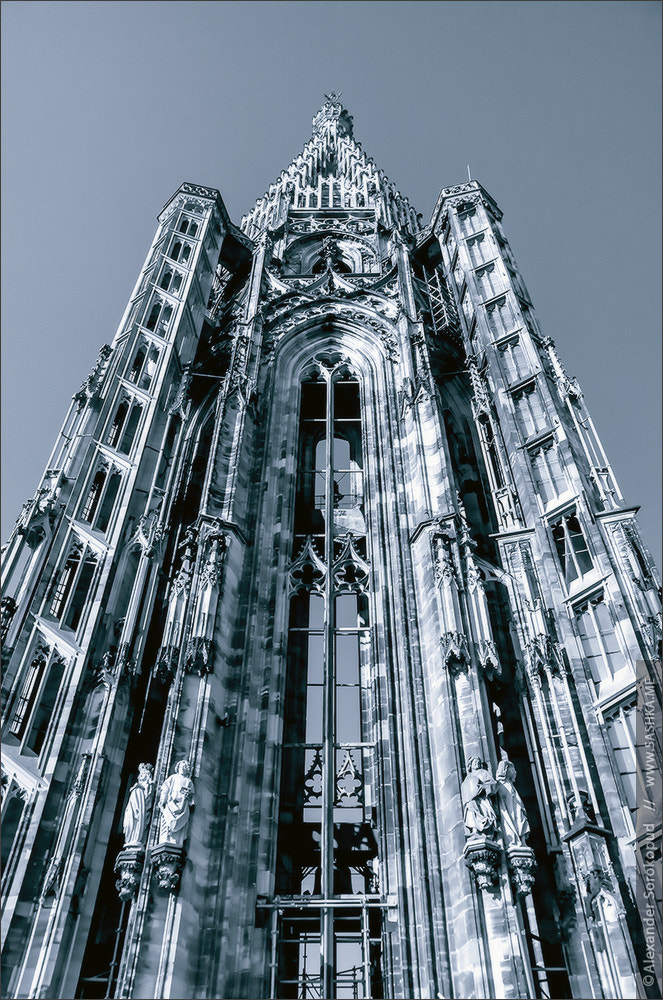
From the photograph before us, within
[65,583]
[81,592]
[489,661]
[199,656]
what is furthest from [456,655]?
[65,583]

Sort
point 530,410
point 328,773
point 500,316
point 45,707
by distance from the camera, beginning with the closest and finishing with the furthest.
A: point 328,773 → point 45,707 → point 530,410 → point 500,316

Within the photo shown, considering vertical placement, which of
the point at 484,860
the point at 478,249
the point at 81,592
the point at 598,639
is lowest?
the point at 484,860

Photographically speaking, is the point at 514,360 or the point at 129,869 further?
the point at 514,360

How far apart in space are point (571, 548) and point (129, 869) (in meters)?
10.7

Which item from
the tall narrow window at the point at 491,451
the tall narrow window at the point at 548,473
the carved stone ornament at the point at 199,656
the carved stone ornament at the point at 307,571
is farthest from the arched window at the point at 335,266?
the carved stone ornament at the point at 199,656

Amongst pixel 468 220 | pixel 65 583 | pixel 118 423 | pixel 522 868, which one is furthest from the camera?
pixel 468 220

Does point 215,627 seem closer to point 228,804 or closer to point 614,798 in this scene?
point 228,804

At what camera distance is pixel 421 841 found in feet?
52.8

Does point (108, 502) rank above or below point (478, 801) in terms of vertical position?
above

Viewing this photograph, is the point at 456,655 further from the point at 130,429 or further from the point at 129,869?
the point at 130,429

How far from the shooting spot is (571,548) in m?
19.8

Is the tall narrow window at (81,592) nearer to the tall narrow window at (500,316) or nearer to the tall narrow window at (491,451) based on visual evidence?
the tall narrow window at (491,451)

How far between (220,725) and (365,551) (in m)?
6.45

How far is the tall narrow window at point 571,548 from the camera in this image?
19500mm
